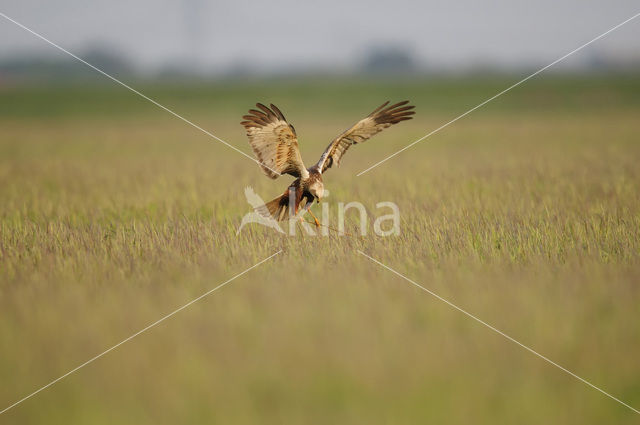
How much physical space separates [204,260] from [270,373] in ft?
7.30

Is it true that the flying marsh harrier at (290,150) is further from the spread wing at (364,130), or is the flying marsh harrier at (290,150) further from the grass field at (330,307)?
the grass field at (330,307)

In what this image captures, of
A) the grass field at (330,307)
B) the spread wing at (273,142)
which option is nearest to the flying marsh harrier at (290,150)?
the spread wing at (273,142)

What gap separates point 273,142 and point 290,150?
0.22 metres

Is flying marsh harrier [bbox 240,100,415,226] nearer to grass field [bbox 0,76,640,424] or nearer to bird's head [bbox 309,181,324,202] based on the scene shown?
bird's head [bbox 309,181,324,202]

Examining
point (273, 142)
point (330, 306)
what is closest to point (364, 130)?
point (273, 142)

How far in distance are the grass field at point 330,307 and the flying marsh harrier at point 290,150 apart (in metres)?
→ 0.57

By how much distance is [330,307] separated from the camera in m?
4.12

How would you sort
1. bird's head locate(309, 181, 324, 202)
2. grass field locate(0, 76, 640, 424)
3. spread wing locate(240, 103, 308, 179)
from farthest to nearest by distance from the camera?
bird's head locate(309, 181, 324, 202) → spread wing locate(240, 103, 308, 179) → grass field locate(0, 76, 640, 424)

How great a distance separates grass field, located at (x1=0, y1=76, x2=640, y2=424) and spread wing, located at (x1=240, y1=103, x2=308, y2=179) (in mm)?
859

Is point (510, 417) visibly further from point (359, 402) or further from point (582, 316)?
point (582, 316)

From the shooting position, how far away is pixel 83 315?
3932mm

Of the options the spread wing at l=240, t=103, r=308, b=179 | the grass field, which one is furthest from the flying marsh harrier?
the grass field

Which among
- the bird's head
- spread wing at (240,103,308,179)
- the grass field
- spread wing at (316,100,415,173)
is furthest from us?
spread wing at (316,100,415,173)

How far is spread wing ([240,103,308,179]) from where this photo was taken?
20.7 ft
